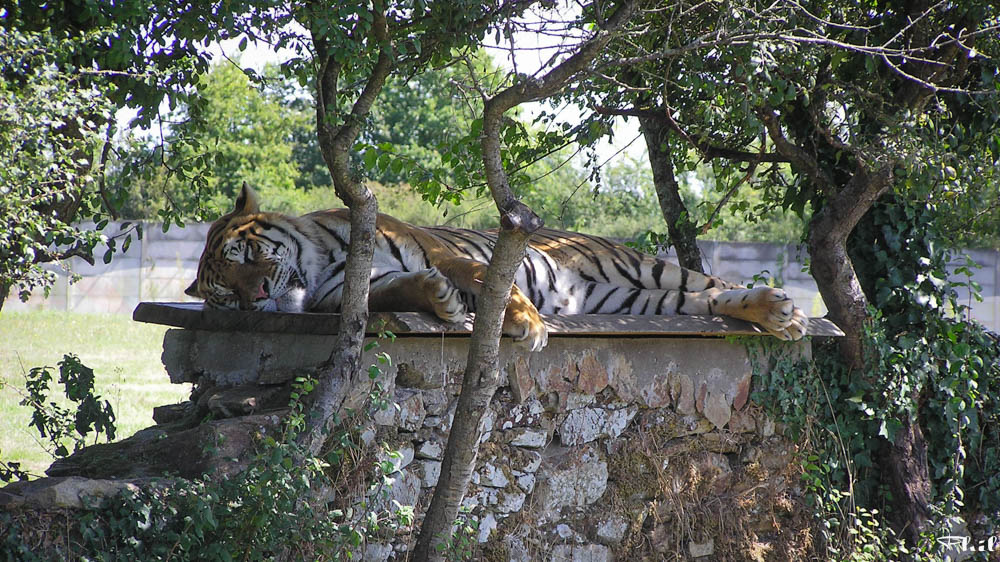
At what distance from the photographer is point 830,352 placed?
4922mm

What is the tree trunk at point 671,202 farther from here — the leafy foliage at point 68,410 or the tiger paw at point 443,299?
the leafy foliage at point 68,410

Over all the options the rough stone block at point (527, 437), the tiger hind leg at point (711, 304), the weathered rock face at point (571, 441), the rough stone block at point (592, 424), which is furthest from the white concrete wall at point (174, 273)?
the rough stone block at point (527, 437)

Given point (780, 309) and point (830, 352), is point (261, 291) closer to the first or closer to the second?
point (780, 309)

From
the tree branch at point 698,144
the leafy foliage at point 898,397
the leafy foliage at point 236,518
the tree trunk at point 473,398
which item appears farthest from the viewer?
the tree branch at point 698,144

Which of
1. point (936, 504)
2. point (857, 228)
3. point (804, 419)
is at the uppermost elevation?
point (857, 228)

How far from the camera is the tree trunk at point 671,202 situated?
5613mm

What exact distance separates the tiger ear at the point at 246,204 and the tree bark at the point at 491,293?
173 cm

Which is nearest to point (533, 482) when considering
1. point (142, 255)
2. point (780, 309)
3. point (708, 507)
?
point (708, 507)

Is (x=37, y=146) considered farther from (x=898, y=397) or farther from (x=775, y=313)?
(x=898, y=397)

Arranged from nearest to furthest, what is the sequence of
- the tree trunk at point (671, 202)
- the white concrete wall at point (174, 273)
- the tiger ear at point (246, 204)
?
the tiger ear at point (246, 204)
the tree trunk at point (671, 202)
the white concrete wall at point (174, 273)

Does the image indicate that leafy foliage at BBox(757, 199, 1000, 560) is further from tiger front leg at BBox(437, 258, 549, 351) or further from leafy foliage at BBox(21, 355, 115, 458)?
leafy foliage at BBox(21, 355, 115, 458)

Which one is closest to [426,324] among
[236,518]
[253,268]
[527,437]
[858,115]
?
[527,437]

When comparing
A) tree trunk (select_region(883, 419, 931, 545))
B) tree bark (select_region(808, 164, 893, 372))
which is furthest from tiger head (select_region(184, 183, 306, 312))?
tree trunk (select_region(883, 419, 931, 545))

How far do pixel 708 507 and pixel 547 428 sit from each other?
977mm
